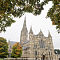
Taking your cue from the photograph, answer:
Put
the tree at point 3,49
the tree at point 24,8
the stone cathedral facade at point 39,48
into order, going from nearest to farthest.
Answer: the tree at point 24,8
the tree at point 3,49
the stone cathedral facade at point 39,48

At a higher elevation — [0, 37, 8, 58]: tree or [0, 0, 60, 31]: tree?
[0, 0, 60, 31]: tree

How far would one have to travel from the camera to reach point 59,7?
6828 mm

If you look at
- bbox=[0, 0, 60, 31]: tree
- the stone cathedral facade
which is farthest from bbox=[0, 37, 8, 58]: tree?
bbox=[0, 0, 60, 31]: tree

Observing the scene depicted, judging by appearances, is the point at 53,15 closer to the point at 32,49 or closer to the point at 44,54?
the point at 32,49

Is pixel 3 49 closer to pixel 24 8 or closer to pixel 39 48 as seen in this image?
pixel 39 48

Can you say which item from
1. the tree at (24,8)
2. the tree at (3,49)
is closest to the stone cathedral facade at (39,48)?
the tree at (3,49)

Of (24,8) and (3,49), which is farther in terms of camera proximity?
(3,49)

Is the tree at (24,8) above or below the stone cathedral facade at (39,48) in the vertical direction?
above

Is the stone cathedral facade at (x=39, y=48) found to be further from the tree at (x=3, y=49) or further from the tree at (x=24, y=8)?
the tree at (x=24, y=8)

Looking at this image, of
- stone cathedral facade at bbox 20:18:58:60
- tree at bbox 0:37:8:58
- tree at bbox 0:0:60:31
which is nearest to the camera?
tree at bbox 0:0:60:31

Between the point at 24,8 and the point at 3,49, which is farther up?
the point at 24,8

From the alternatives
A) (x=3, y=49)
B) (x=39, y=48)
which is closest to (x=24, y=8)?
(x=3, y=49)

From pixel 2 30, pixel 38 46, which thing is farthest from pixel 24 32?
pixel 2 30

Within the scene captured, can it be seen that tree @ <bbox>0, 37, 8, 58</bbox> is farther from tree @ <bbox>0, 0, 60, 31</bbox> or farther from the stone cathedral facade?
tree @ <bbox>0, 0, 60, 31</bbox>
